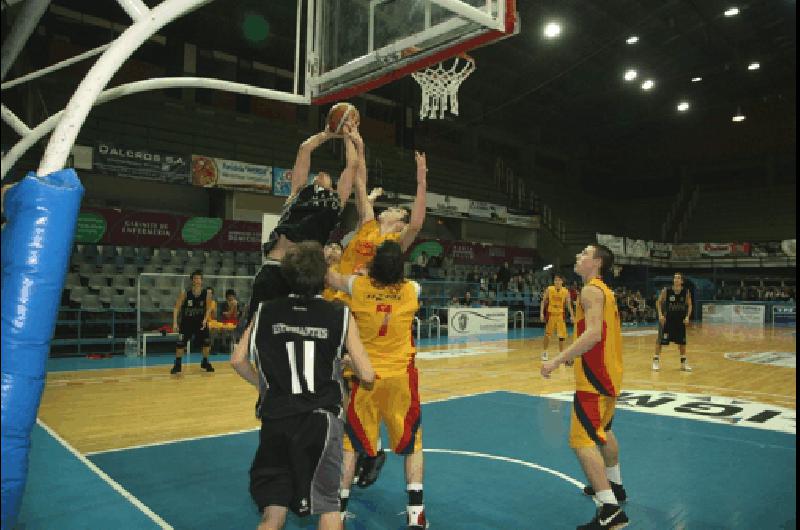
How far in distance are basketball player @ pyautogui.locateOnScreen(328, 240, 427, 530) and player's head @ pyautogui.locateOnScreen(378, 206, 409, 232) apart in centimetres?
43

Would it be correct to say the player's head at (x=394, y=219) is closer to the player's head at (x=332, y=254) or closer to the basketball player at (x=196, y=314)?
the player's head at (x=332, y=254)

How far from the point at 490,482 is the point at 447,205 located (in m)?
20.6

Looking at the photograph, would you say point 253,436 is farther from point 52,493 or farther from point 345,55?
point 345,55

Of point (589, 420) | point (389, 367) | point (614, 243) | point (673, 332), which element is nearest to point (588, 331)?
point (589, 420)

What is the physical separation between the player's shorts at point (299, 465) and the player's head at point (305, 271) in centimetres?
57

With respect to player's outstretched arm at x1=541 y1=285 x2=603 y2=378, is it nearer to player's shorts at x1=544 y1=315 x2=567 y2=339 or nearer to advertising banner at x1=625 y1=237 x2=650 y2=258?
player's shorts at x1=544 y1=315 x2=567 y2=339

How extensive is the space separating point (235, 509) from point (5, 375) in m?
2.70

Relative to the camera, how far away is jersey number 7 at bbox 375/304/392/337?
3.81 metres

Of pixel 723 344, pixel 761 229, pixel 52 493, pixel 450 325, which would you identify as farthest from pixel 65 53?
pixel 761 229

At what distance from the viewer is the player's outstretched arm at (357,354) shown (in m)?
2.89

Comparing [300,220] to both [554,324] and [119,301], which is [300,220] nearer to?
[554,324]

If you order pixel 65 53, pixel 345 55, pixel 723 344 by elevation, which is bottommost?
pixel 723 344

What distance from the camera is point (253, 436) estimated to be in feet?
20.6

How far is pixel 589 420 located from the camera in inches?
159
